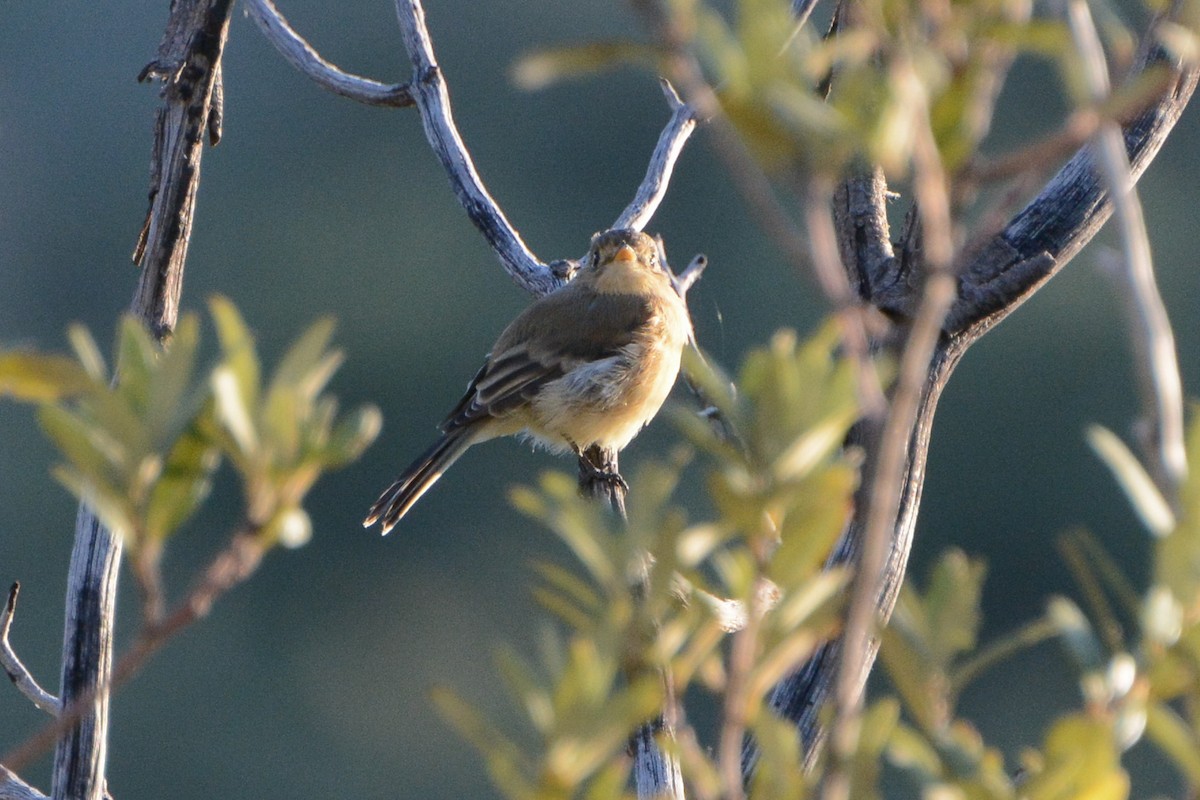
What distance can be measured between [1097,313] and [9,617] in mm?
16213

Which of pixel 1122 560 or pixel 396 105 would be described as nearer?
pixel 396 105

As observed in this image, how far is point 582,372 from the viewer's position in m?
4.97

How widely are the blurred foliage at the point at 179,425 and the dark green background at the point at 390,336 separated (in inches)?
600

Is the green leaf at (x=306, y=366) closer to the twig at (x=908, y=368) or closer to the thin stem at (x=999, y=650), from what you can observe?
the twig at (x=908, y=368)

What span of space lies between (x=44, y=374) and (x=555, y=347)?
4102 millimetres

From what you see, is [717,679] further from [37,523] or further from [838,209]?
[37,523]

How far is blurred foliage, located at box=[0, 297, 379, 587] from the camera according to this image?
3.13 feet

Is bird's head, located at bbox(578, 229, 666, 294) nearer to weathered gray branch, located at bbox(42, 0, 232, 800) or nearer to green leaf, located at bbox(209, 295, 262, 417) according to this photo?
weathered gray branch, located at bbox(42, 0, 232, 800)

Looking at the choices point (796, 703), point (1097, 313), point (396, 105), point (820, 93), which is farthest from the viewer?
point (1097, 313)

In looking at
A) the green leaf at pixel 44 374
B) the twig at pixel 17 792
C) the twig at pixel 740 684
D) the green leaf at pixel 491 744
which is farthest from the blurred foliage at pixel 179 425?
the twig at pixel 17 792

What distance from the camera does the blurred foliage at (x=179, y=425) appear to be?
3.13 feet

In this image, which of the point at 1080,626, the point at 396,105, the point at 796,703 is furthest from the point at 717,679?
the point at 396,105

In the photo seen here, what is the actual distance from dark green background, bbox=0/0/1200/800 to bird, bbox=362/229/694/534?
11.0 m

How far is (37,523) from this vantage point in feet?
58.8
